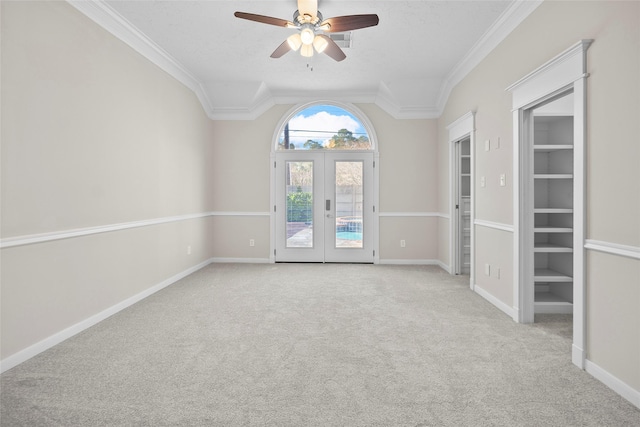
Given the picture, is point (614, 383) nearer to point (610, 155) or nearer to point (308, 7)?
point (610, 155)

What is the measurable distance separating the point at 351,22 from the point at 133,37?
2.34 meters

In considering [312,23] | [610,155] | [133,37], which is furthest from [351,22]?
[133,37]

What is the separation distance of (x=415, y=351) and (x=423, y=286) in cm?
214

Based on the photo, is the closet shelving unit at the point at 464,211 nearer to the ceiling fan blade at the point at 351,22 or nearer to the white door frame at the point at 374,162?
the white door frame at the point at 374,162

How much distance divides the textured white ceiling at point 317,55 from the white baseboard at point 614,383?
118 inches

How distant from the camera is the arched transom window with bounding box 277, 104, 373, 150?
21.0 feet

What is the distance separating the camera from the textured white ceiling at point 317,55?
3.44 metres

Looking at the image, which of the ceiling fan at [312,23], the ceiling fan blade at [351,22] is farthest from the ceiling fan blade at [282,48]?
the ceiling fan blade at [351,22]

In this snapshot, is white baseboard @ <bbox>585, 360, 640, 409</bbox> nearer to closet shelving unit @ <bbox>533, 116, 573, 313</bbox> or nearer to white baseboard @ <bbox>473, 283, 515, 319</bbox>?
white baseboard @ <bbox>473, 283, 515, 319</bbox>

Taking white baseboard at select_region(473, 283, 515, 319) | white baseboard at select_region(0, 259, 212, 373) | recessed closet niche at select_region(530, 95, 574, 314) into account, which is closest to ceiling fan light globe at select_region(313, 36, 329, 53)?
recessed closet niche at select_region(530, 95, 574, 314)

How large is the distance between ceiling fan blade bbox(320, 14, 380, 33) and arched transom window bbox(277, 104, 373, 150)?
319 centimetres

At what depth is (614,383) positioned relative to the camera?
2150 millimetres


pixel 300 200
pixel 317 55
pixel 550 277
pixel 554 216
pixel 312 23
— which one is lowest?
pixel 550 277

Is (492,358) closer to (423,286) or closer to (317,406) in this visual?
(317,406)
